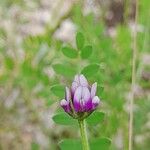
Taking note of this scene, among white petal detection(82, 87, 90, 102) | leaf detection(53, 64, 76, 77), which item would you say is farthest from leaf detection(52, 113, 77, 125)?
leaf detection(53, 64, 76, 77)

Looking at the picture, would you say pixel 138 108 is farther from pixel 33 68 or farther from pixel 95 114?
pixel 95 114

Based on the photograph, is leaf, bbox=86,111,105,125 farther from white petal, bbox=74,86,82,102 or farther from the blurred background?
the blurred background

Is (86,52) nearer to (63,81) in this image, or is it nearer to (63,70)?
(63,70)

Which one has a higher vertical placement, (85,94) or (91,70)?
(91,70)

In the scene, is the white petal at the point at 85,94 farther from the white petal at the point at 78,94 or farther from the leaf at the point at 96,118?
the leaf at the point at 96,118

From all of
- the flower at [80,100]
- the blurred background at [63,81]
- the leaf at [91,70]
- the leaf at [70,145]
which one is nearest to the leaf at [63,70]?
the blurred background at [63,81]

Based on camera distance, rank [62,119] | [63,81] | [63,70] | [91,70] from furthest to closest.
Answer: [63,81] < [63,70] < [91,70] < [62,119]

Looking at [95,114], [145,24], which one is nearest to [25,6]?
[145,24]

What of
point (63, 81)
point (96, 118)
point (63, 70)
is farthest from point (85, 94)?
point (63, 81)
